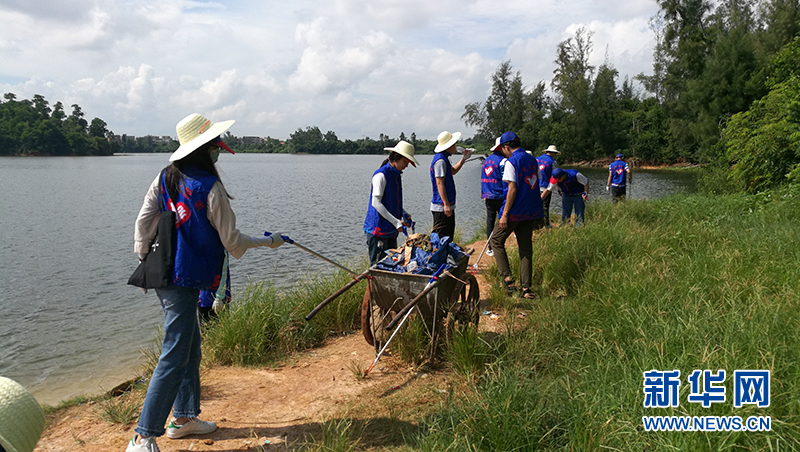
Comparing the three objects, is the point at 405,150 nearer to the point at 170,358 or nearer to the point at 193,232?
the point at 193,232

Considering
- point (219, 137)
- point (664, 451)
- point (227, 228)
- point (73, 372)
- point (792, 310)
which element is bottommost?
point (73, 372)

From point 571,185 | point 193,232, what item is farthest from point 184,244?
point 571,185

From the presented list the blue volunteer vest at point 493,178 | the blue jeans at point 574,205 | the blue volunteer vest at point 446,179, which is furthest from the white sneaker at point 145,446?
the blue jeans at point 574,205

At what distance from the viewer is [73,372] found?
6.50 meters

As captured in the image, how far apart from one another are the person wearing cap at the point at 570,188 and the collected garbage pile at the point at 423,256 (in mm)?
5940

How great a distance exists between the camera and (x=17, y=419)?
6.21 ft

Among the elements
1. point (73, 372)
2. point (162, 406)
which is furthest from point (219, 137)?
point (73, 372)

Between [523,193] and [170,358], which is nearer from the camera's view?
[170,358]

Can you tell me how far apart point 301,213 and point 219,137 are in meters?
18.2

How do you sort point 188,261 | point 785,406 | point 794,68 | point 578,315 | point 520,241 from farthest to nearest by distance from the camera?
1. point 794,68
2. point 520,241
3. point 578,315
4. point 188,261
5. point 785,406

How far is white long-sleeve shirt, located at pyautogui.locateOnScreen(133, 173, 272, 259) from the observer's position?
303cm

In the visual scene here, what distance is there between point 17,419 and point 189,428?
1.70 meters

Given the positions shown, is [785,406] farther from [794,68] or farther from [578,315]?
[794,68]

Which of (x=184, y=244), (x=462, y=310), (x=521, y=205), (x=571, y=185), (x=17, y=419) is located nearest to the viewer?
(x=17, y=419)
